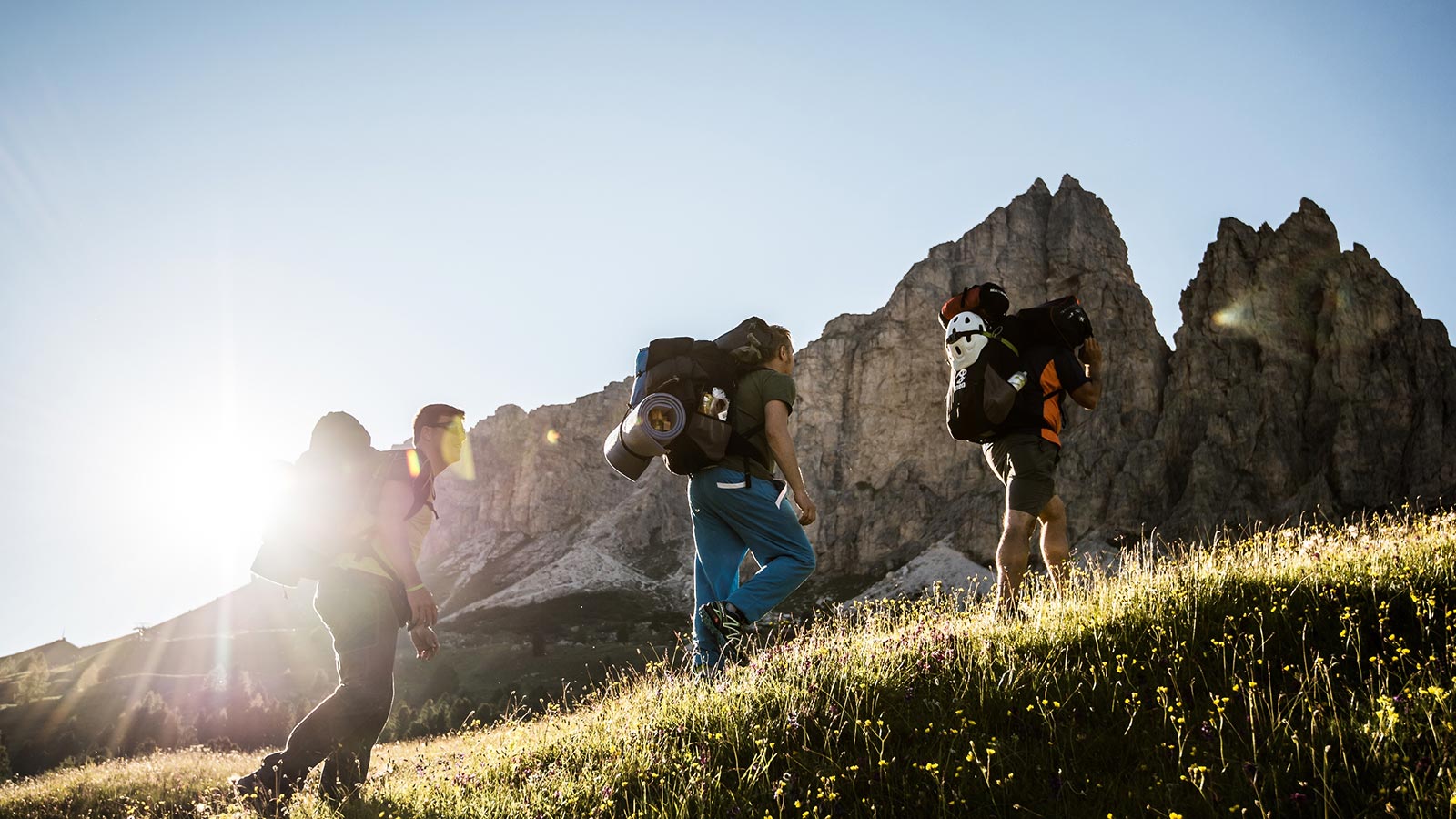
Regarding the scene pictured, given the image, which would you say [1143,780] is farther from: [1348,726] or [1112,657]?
[1112,657]

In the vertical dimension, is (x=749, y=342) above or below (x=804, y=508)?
above

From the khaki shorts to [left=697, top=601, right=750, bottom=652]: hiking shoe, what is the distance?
2.38 meters

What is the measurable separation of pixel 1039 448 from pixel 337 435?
5.11 metres

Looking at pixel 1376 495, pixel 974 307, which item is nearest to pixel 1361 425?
pixel 1376 495

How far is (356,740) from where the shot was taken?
15.6 ft

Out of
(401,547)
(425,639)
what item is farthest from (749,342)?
(425,639)

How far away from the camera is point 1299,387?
103 metres

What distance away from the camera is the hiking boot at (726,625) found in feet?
16.5

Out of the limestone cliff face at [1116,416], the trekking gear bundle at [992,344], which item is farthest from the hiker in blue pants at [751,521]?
the limestone cliff face at [1116,416]

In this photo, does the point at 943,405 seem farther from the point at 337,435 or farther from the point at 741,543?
the point at 337,435

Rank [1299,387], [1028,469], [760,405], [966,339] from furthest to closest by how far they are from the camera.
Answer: [1299,387]
[966,339]
[1028,469]
[760,405]

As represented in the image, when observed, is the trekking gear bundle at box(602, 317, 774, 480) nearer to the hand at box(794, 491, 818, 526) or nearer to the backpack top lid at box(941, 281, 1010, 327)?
the hand at box(794, 491, 818, 526)

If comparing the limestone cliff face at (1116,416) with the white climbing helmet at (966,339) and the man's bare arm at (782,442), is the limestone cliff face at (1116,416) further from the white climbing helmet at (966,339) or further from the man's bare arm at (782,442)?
the man's bare arm at (782,442)

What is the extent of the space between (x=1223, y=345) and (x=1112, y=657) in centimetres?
12602
